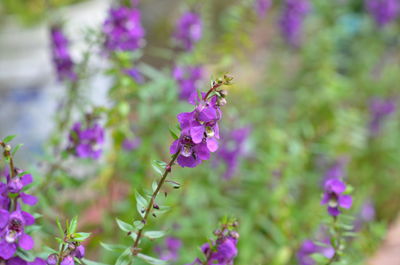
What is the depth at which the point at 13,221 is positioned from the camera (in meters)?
0.88

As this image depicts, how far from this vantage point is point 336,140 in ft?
Answer: 7.54

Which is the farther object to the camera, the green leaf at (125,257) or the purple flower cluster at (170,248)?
the purple flower cluster at (170,248)

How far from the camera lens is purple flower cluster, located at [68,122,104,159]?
1353 mm

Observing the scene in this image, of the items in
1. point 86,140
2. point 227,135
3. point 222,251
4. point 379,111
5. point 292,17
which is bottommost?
point 222,251

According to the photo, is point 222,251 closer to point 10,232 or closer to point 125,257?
point 125,257

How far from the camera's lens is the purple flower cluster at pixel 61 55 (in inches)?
64.3

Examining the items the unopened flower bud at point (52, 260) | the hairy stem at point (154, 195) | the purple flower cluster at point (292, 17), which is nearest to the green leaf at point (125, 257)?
the hairy stem at point (154, 195)

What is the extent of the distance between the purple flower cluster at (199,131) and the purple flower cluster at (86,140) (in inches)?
21.0

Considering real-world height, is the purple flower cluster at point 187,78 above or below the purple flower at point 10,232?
above

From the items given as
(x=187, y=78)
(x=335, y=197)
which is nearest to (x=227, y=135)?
(x=187, y=78)

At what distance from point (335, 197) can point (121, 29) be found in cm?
83

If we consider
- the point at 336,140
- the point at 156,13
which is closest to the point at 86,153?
the point at 336,140

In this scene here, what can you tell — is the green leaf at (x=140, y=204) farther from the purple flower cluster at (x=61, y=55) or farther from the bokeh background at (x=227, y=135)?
the purple flower cluster at (x=61, y=55)

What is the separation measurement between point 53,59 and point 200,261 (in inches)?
38.3
